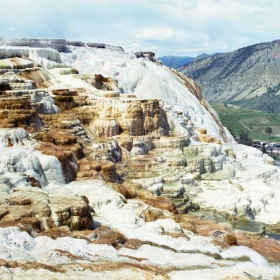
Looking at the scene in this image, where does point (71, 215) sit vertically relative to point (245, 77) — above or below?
below

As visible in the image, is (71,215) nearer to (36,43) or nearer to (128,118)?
(128,118)

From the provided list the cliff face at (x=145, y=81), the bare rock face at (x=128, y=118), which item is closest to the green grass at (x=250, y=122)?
the cliff face at (x=145, y=81)

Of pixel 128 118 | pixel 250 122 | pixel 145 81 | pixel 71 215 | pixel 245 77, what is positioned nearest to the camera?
pixel 71 215

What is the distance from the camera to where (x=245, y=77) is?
156 meters

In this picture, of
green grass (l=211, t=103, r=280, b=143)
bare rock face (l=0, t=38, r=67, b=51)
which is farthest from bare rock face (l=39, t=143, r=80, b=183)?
green grass (l=211, t=103, r=280, b=143)

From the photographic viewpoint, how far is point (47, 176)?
44.7ft

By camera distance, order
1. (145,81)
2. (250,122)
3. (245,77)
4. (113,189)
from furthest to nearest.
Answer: (245,77) → (250,122) → (145,81) → (113,189)

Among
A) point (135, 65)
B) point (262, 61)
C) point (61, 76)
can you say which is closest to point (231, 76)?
point (262, 61)

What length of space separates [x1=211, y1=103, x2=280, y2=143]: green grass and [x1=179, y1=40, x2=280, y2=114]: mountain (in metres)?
33.2

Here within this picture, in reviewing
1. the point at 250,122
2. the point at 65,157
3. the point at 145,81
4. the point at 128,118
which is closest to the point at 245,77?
the point at 250,122

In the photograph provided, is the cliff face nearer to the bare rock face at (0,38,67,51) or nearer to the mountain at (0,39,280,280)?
the bare rock face at (0,38,67,51)

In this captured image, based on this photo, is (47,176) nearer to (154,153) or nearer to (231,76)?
(154,153)

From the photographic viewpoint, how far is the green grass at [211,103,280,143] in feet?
252

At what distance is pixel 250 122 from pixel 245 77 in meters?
73.6
